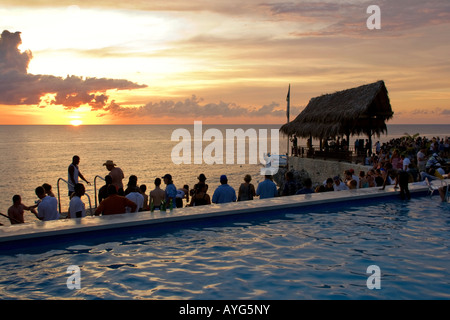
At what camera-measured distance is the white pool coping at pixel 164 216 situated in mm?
7544

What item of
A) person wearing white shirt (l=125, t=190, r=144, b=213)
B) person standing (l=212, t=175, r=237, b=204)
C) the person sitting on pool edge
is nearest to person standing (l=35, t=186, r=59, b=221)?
the person sitting on pool edge

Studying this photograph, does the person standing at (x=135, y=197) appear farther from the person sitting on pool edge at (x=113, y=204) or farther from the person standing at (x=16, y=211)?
the person standing at (x=16, y=211)

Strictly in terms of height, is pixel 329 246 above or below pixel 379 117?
below

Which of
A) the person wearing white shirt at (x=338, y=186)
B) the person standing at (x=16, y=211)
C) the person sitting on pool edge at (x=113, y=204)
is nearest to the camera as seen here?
the person sitting on pool edge at (x=113, y=204)

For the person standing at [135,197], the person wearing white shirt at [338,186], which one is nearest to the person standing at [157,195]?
the person standing at [135,197]

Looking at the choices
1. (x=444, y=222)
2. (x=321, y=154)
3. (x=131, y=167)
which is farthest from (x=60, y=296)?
(x=131, y=167)

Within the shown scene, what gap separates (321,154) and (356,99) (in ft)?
17.9

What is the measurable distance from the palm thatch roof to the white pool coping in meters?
16.5

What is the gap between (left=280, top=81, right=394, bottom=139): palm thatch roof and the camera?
88.7 ft

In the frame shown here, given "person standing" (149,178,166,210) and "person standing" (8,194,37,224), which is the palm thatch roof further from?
"person standing" (8,194,37,224)

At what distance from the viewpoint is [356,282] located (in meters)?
6.01

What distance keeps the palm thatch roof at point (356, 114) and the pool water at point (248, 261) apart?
18294mm

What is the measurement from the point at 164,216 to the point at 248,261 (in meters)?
2.46
